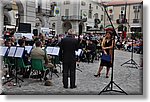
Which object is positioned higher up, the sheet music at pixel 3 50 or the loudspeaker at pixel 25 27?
the loudspeaker at pixel 25 27

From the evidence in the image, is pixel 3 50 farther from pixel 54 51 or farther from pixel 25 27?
pixel 25 27

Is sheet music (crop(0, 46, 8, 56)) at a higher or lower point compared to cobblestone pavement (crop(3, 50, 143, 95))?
higher

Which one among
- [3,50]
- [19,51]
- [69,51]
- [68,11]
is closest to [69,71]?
[69,51]

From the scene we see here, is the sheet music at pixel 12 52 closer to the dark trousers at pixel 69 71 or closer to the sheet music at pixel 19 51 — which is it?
the sheet music at pixel 19 51

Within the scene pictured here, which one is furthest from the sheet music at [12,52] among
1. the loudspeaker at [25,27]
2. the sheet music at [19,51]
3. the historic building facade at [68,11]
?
the loudspeaker at [25,27]

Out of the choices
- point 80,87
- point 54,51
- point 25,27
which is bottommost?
point 80,87

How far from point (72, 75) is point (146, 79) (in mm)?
1715

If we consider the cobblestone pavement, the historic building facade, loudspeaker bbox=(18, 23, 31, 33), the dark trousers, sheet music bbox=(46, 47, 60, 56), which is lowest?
the cobblestone pavement

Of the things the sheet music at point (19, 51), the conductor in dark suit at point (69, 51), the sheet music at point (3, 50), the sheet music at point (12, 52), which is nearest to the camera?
the conductor in dark suit at point (69, 51)

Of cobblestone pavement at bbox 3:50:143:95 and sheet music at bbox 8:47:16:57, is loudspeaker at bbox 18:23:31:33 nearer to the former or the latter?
cobblestone pavement at bbox 3:50:143:95

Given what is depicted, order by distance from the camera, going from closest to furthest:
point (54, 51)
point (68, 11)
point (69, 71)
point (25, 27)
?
point (69, 71), point (54, 51), point (68, 11), point (25, 27)

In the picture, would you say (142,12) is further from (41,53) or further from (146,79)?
(41,53)

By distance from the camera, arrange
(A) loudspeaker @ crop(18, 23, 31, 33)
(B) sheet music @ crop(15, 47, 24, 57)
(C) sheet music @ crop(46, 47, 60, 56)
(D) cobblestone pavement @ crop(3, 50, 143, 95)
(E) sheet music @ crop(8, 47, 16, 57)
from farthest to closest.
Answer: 1. (A) loudspeaker @ crop(18, 23, 31, 33)
2. (C) sheet music @ crop(46, 47, 60, 56)
3. (E) sheet music @ crop(8, 47, 16, 57)
4. (B) sheet music @ crop(15, 47, 24, 57)
5. (D) cobblestone pavement @ crop(3, 50, 143, 95)

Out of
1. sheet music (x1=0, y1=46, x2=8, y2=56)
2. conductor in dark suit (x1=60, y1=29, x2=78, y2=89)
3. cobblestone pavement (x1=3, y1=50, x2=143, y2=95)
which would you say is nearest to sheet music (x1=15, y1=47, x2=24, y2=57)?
sheet music (x1=0, y1=46, x2=8, y2=56)
